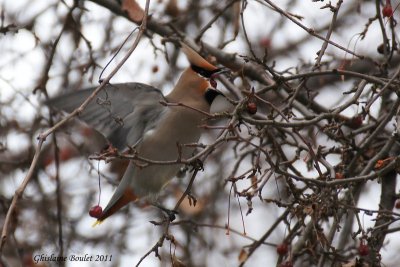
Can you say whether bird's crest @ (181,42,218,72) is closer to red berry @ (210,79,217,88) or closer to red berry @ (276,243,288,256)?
red berry @ (210,79,217,88)

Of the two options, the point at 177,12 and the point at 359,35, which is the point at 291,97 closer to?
the point at 359,35

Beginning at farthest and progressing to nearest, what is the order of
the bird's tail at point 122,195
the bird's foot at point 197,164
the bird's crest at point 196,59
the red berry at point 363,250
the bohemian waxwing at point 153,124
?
the bird's tail at point 122,195 → the bohemian waxwing at point 153,124 → the bird's crest at point 196,59 → the red berry at point 363,250 → the bird's foot at point 197,164

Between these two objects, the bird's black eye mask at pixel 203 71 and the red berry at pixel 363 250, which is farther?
the bird's black eye mask at pixel 203 71

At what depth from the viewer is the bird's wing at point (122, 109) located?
346cm

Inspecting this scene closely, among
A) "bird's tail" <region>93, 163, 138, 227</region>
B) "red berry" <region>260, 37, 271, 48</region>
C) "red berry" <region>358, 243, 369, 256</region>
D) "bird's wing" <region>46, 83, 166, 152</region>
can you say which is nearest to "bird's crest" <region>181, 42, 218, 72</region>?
"bird's wing" <region>46, 83, 166, 152</region>

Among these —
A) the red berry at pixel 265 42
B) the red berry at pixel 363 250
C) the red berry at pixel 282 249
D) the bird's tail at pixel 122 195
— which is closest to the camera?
the red berry at pixel 363 250

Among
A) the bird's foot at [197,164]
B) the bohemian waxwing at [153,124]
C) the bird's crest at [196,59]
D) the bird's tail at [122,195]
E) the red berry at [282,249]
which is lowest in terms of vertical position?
the red berry at [282,249]

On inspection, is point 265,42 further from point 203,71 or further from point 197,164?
point 197,164

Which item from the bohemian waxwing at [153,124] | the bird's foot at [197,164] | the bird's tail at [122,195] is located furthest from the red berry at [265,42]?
the bird's foot at [197,164]

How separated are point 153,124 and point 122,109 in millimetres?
222

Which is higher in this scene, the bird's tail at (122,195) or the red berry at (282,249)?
the bird's tail at (122,195)

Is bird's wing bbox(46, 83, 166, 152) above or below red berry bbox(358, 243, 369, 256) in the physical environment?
above

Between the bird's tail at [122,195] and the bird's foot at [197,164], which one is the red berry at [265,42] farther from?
the bird's foot at [197,164]

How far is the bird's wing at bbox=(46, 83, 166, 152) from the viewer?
11.4 feet
